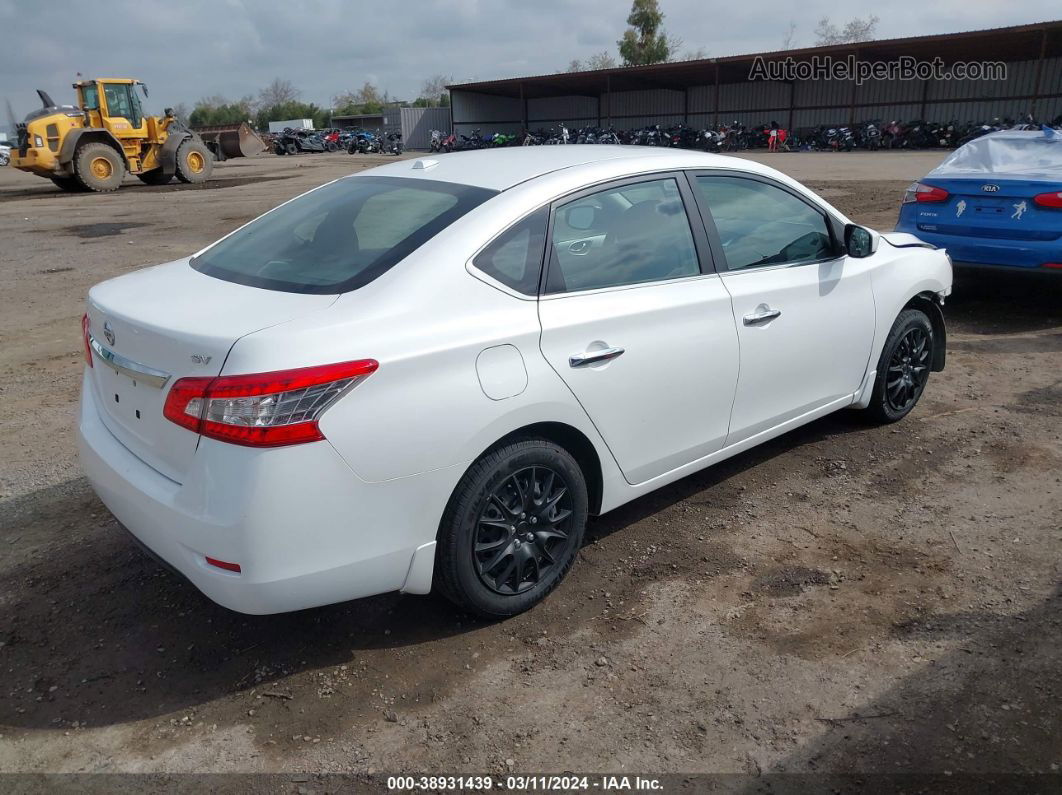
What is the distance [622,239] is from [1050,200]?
496 cm

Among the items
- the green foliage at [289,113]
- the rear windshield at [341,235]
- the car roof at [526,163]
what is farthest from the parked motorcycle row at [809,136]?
the green foliage at [289,113]

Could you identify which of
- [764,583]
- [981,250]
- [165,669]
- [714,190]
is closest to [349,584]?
[165,669]

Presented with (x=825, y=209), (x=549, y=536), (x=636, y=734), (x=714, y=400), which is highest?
(x=825, y=209)

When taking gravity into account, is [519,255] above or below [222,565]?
above

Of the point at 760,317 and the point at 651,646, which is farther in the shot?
the point at 760,317

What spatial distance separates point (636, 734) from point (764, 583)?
108 cm

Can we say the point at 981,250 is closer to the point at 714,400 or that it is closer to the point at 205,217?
the point at 714,400

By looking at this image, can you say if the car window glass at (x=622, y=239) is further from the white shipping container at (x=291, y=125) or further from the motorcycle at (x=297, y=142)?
the white shipping container at (x=291, y=125)

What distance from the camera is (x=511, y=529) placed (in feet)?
10.0

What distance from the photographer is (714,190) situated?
12.5ft

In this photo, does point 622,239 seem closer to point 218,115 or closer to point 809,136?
point 809,136

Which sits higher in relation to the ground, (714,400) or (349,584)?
(714,400)

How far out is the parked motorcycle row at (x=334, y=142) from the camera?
51.3 metres

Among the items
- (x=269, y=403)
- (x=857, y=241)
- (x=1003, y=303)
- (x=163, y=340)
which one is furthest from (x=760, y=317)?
(x=1003, y=303)
